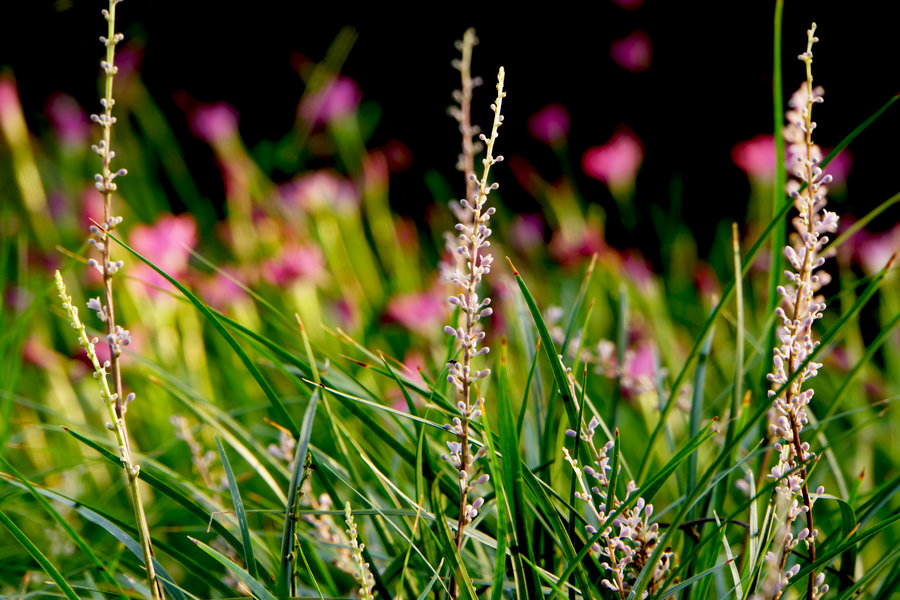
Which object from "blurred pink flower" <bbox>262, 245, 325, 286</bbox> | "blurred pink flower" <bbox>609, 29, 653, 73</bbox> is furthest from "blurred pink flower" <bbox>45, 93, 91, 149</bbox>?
"blurred pink flower" <bbox>609, 29, 653, 73</bbox>

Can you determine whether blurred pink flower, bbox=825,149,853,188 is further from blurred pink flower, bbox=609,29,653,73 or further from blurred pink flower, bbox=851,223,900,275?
blurred pink flower, bbox=609,29,653,73

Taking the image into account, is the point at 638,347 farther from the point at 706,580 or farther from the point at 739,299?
the point at 706,580

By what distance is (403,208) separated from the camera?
339 centimetres

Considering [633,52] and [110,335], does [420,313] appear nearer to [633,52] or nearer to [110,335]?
[110,335]

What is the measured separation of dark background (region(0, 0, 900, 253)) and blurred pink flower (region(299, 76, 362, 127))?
0.73 m

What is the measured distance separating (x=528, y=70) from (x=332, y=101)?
1031 mm

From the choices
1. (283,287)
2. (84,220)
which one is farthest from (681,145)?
(84,220)

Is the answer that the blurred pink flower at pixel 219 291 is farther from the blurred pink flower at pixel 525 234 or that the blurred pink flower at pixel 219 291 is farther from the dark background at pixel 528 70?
the dark background at pixel 528 70

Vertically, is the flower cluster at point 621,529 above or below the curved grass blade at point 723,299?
below

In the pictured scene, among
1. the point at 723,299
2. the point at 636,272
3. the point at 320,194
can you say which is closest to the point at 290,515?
the point at 723,299

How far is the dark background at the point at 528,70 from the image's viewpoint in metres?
2.64

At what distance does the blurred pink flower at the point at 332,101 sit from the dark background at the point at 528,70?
2.40 feet

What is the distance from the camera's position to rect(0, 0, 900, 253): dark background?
8.68 feet

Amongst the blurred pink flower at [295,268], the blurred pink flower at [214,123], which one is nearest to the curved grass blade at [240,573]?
the blurred pink flower at [295,268]
